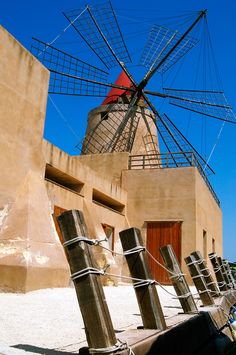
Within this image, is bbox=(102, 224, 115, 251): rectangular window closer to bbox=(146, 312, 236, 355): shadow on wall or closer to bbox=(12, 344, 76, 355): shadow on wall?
bbox=(146, 312, 236, 355): shadow on wall

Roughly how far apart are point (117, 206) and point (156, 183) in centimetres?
182

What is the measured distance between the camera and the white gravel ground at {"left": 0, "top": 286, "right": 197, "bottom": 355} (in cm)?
308

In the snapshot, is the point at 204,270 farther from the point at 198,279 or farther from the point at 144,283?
the point at 144,283

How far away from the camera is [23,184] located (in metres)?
8.32

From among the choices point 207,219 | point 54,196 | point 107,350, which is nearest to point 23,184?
point 54,196

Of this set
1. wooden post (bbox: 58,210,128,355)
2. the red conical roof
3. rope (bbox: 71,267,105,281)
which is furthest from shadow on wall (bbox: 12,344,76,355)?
the red conical roof

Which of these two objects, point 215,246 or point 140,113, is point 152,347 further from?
point 140,113

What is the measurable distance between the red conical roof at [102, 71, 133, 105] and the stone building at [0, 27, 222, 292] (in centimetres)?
730

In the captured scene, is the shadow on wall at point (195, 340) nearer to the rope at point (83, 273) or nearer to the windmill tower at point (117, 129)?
the rope at point (83, 273)

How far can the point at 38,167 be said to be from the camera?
9031 mm

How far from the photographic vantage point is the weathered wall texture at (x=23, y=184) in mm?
7273

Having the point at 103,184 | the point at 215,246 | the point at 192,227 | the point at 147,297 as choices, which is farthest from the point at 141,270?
the point at 215,246

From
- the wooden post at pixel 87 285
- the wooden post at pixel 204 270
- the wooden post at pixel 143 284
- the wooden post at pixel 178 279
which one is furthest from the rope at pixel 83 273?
the wooden post at pixel 204 270

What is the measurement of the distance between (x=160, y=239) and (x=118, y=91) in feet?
38.7
